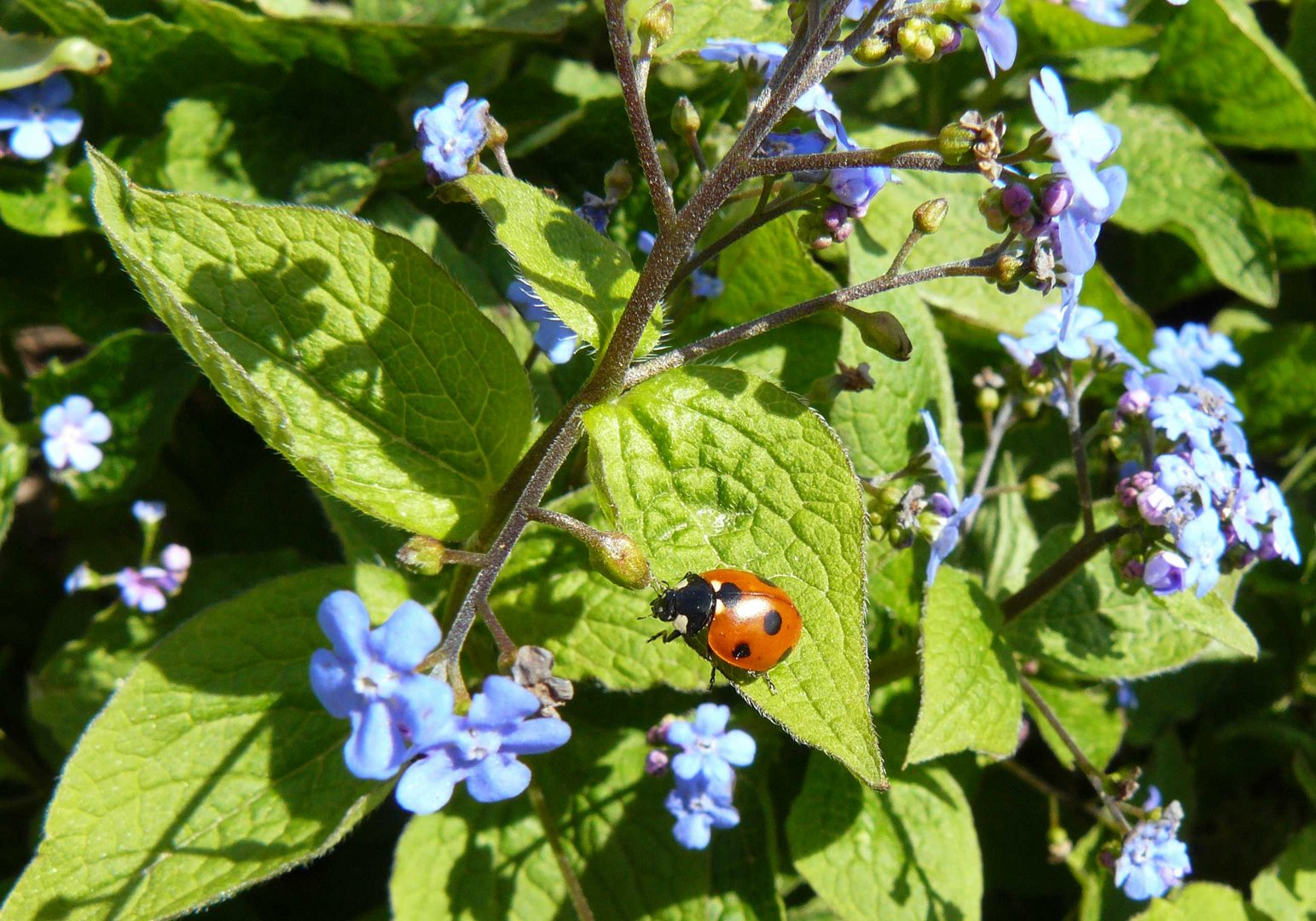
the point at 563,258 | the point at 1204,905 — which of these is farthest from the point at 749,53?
the point at 1204,905

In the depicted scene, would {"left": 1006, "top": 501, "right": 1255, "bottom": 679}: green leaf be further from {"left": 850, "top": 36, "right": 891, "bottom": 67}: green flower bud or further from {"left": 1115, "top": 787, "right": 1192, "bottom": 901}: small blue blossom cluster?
{"left": 850, "top": 36, "right": 891, "bottom": 67}: green flower bud

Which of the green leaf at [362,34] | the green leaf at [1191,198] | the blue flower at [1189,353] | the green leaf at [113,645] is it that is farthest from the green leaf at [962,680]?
the green leaf at [362,34]

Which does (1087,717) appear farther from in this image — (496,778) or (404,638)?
(404,638)

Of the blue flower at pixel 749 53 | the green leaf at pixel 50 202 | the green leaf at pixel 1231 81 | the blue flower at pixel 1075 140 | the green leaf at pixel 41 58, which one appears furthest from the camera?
the green leaf at pixel 1231 81

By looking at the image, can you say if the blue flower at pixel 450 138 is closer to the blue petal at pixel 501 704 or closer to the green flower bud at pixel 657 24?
the green flower bud at pixel 657 24

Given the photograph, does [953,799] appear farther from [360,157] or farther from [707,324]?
[360,157]
